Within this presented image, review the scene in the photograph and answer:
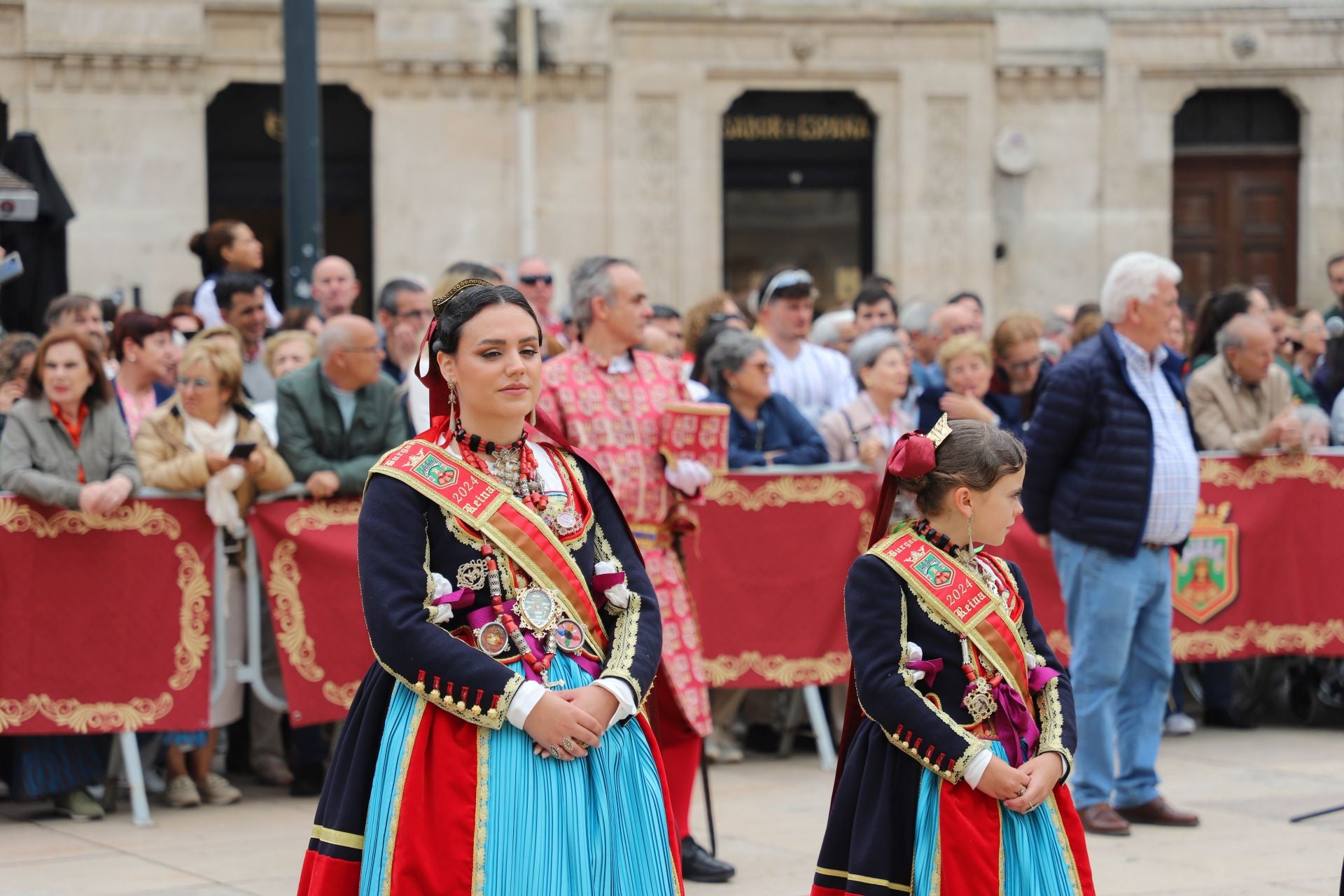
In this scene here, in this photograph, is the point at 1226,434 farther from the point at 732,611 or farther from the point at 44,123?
the point at 44,123

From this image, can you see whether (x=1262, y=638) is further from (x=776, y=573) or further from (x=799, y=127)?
(x=799, y=127)

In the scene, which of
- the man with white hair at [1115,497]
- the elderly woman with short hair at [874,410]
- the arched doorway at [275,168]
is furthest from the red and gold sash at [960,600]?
the arched doorway at [275,168]

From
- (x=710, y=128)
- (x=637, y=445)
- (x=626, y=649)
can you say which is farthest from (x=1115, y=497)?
(x=710, y=128)

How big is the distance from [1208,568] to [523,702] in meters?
6.31

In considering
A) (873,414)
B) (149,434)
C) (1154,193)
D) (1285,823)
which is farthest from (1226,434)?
(1154,193)

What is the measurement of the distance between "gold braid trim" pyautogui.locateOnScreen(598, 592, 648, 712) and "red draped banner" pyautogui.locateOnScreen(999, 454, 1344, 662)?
552 cm

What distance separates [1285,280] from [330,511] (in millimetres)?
14978

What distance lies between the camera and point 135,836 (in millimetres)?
7488

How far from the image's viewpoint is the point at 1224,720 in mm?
9984

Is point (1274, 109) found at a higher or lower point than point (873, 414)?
higher

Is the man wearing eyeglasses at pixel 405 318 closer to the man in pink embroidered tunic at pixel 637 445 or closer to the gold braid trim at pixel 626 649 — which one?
the man in pink embroidered tunic at pixel 637 445

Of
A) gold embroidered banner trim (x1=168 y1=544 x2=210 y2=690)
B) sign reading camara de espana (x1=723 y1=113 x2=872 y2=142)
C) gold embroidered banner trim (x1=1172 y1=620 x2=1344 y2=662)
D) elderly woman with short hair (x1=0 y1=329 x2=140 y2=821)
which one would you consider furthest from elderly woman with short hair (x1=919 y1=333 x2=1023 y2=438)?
sign reading camara de espana (x1=723 y1=113 x2=872 y2=142)

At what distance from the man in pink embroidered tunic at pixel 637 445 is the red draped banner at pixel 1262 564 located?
3.48 metres

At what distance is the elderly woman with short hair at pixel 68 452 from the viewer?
758 cm
